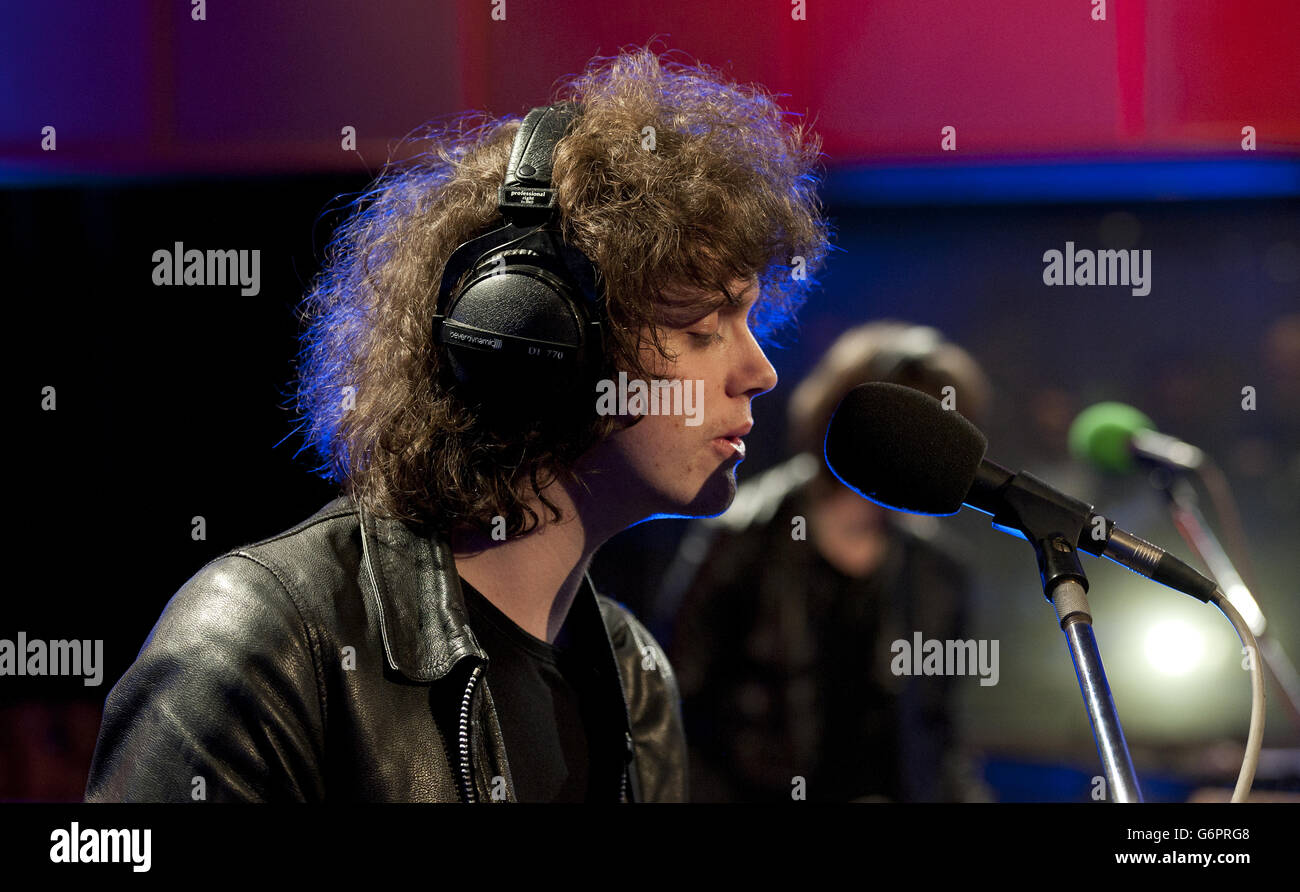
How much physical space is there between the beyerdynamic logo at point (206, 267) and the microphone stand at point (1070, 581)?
5.09ft

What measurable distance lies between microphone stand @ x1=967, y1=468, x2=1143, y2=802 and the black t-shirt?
26.7 inches

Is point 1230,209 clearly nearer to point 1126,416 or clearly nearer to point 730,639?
point 1126,416

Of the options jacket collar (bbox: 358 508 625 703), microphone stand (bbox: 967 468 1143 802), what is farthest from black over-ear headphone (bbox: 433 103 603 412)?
microphone stand (bbox: 967 468 1143 802)

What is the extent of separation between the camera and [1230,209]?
9.77 feet

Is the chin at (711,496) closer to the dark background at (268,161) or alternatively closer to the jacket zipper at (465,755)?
the jacket zipper at (465,755)

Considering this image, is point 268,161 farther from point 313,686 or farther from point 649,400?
point 313,686

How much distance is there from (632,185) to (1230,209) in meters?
2.26

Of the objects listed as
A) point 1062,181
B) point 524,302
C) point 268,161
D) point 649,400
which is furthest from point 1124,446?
point 268,161

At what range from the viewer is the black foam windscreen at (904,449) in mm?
1130

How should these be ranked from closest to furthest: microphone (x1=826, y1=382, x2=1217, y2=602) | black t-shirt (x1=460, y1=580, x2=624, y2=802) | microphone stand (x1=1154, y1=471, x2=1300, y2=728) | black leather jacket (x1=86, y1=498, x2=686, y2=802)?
microphone (x1=826, y1=382, x2=1217, y2=602) < black leather jacket (x1=86, y1=498, x2=686, y2=802) < black t-shirt (x1=460, y1=580, x2=624, y2=802) < microphone stand (x1=1154, y1=471, x2=1300, y2=728)

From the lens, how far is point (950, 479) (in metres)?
1.13

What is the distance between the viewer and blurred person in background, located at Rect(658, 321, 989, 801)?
2539 mm

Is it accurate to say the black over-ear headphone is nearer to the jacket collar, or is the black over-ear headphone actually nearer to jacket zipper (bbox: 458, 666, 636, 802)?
the jacket collar
